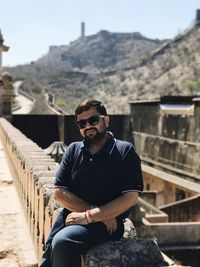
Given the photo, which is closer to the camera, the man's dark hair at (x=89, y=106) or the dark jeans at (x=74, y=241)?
the dark jeans at (x=74, y=241)

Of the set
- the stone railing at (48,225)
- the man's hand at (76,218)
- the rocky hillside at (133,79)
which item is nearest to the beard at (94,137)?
the man's hand at (76,218)

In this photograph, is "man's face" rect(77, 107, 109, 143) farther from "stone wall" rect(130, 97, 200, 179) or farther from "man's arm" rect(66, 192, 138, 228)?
"stone wall" rect(130, 97, 200, 179)

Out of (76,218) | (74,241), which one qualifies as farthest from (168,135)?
(74,241)

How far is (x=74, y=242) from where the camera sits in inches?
113

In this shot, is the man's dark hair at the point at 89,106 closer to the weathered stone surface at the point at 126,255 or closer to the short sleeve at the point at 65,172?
the short sleeve at the point at 65,172

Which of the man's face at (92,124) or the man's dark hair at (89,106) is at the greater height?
the man's dark hair at (89,106)

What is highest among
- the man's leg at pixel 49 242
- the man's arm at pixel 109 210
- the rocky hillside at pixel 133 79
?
the rocky hillside at pixel 133 79

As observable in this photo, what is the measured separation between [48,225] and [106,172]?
3.42ft

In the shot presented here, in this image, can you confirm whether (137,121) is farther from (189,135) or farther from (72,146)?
(72,146)

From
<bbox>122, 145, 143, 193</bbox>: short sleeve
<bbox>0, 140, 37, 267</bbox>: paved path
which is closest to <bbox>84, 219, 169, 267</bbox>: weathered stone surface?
<bbox>122, 145, 143, 193</bbox>: short sleeve

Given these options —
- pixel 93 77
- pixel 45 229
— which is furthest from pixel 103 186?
pixel 93 77

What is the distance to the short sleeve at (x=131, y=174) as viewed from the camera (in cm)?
315

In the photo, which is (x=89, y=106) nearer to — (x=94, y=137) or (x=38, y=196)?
(x=94, y=137)

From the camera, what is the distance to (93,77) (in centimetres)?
10019
